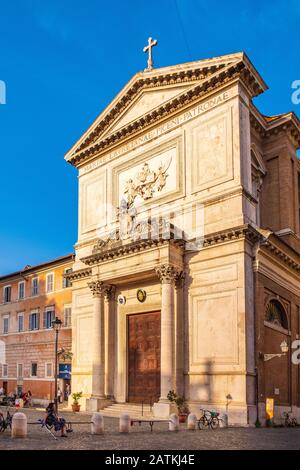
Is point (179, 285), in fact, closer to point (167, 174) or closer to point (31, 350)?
point (167, 174)

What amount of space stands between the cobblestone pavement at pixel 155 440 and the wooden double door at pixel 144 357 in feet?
21.9

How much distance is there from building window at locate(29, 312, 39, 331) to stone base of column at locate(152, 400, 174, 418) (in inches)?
1032

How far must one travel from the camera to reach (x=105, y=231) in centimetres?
3300

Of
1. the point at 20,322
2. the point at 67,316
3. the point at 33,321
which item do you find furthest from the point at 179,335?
the point at 20,322

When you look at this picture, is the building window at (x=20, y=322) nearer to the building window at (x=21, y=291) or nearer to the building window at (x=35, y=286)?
the building window at (x=21, y=291)

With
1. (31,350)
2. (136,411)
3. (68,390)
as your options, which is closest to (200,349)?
(136,411)

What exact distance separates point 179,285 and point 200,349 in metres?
3.22

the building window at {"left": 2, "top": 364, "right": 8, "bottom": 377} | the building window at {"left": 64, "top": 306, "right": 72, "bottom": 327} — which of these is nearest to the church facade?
the building window at {"left": 64, "top": 306, "right": 72, "bottom": 327}

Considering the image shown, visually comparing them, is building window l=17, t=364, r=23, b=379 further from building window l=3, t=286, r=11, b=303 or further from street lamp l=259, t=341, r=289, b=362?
street lamp l=259, t=341, r=289, b=362

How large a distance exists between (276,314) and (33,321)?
27085mm

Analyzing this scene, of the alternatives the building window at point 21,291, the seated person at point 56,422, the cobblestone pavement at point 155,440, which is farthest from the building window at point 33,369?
the seated person at point 56,422

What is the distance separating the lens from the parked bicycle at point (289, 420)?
26.3 m

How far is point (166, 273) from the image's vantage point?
2627 centimetres

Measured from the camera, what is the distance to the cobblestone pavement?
1572 centimetres
